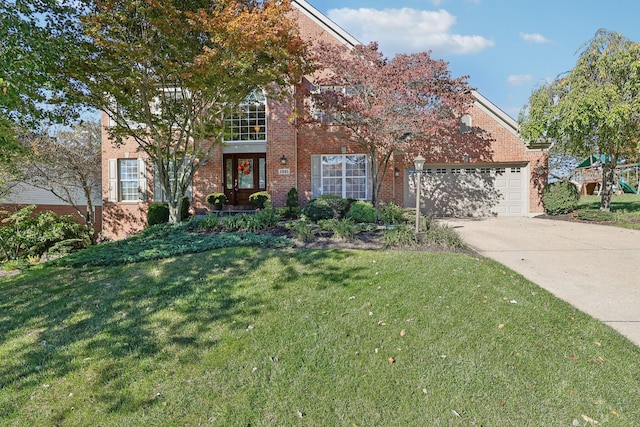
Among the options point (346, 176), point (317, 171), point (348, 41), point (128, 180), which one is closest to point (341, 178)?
point (346, 176)

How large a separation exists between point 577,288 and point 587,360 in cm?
207

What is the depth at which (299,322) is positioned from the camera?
3.70 m

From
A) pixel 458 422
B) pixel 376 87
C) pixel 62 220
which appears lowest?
pixel 458 422

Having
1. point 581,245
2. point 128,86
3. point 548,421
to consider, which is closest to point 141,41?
point 128,86

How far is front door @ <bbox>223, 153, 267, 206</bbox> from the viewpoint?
13586mm

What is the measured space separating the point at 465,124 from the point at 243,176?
30.9 feet

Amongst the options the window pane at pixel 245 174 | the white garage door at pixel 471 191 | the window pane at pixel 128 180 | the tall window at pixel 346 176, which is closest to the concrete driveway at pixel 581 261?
the white garage door at pixel 471 191

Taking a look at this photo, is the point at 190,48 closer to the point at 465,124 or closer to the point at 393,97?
the point at 393,97

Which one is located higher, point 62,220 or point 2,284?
point 62,220

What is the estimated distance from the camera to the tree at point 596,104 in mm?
10172

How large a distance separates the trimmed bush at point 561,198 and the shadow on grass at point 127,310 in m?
11.1

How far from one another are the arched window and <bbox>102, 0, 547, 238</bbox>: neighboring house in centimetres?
4

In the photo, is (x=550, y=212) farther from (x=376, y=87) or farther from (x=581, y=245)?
(x=376, y=87)

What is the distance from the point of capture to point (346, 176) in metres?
13.3
